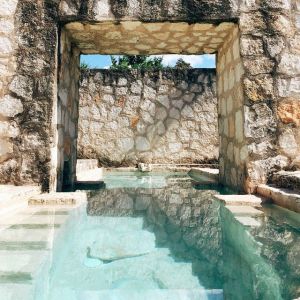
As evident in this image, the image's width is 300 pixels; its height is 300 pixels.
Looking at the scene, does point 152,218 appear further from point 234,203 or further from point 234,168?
point 234,168

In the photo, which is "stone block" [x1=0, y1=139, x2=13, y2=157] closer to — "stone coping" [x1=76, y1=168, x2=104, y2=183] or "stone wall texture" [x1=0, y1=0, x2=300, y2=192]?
"stone wall texture" [x1=0, y1=0, x2=300, y2=192]

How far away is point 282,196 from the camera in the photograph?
2305 millimetres

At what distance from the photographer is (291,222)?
192cm

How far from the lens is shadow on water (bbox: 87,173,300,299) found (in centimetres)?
112

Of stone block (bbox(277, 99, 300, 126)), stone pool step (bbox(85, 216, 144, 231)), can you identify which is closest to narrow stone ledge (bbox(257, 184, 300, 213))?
stone block (bbox(277, 99, 300, 126))

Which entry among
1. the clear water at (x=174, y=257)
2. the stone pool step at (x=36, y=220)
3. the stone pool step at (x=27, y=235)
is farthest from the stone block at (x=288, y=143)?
the stone pool step at (x=27, y=235)

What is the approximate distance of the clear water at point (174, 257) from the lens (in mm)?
1094

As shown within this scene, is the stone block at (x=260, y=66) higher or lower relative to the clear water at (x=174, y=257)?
higher

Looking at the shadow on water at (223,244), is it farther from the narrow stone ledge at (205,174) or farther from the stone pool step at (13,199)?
the narrow stone ledge at (205,174)

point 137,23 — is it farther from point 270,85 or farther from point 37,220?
point 37,220

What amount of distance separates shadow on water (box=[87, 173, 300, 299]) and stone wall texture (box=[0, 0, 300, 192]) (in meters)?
0.64

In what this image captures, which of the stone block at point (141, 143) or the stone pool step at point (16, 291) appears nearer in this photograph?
the stone pool step at point (16, 291)

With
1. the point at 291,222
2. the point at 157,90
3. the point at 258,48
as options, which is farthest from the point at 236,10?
the point at 157,90

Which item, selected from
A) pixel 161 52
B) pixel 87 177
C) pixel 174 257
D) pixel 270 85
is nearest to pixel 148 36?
pixel 161 52
